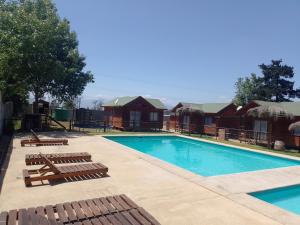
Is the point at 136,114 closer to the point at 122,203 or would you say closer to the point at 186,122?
the point at 186,122

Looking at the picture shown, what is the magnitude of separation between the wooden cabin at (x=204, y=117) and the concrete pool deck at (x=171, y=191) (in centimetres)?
1664

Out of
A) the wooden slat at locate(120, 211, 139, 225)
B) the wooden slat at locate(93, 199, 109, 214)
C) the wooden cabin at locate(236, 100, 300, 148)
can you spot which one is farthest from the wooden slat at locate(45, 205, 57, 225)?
the wooden cabin at locate(236, 100, 300, 148)

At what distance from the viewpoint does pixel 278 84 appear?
4662cm

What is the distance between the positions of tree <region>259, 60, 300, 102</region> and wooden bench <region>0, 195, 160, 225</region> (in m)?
45.1

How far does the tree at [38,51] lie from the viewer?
21.8 m

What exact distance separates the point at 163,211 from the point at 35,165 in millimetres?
6711

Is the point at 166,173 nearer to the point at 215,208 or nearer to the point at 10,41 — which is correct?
the point at 215,208

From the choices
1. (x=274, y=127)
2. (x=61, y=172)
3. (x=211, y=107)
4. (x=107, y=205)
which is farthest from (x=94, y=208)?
(x=211, y=107)

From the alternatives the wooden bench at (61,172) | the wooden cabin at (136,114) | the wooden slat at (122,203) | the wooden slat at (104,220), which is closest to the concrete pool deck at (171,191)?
the wooden bench at (61,172)

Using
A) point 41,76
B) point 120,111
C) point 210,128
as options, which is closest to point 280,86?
point 210,128

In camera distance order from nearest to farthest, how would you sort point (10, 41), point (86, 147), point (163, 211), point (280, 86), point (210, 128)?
point (163, 211) < point (86, 147) < point (10, 41) < point (210, 128) < point (280, 86)

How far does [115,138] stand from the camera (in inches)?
923

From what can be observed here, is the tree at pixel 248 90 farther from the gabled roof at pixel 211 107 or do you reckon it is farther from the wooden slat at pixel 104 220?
the wooden slat at pixel 104 220

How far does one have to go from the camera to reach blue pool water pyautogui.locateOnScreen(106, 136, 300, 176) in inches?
620
